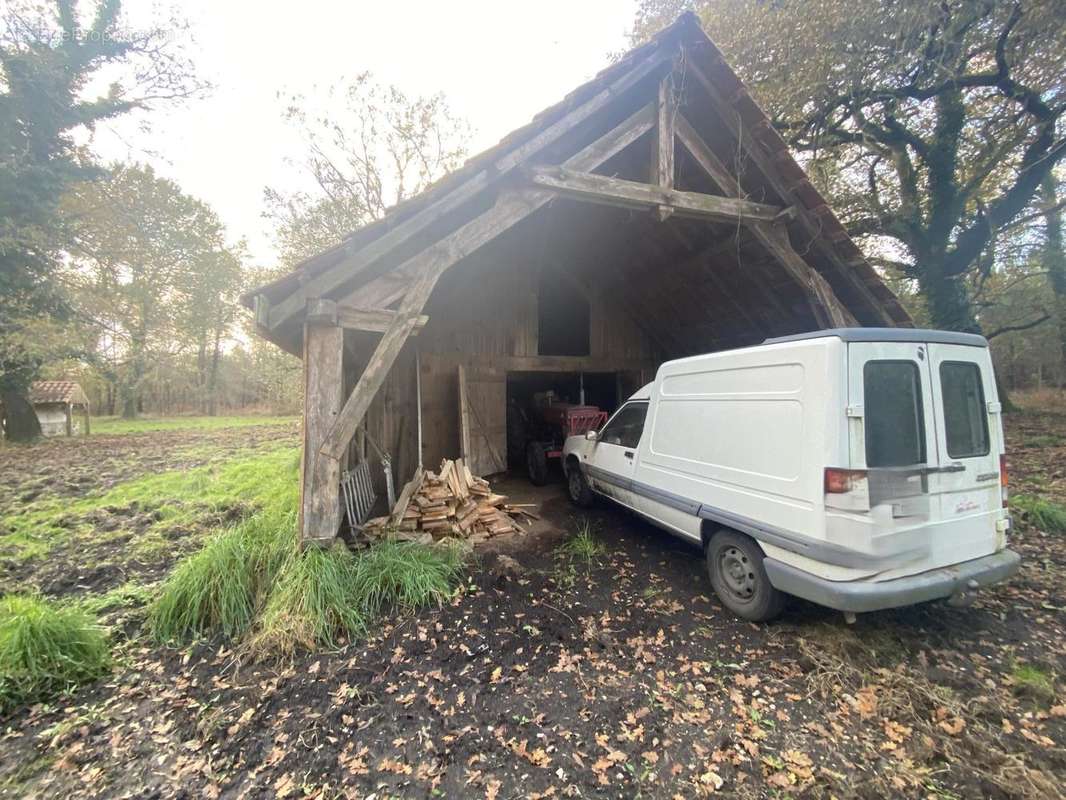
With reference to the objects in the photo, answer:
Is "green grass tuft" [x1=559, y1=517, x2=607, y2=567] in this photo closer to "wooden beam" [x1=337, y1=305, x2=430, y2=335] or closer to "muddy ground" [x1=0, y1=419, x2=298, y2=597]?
"wooden beam" [x1=337, y1=305, x2=430, y2=335]

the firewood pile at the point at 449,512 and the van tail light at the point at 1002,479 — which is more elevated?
the van tail light at the point at 1002,479

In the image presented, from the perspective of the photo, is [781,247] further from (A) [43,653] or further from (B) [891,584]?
(A) [43,653]

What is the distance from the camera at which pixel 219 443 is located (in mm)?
14023

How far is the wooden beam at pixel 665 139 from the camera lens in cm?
458

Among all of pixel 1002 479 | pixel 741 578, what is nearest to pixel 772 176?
pixel 1002 479

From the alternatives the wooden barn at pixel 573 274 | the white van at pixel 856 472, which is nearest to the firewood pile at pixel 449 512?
the wooden barn at pixel 573 274

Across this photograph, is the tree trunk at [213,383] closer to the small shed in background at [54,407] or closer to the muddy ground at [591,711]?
the small shed in background at [54,407]

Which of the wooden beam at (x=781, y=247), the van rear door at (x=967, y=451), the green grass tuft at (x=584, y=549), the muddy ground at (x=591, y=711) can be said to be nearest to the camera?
the muddy ground at (x=591, y=711)

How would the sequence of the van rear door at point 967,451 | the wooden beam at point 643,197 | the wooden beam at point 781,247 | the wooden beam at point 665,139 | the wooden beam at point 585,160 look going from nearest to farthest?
1. the van rear door at point 967,451
2. the wooden beam at point 585,160
3. the wooden beam at point 643,197
4. the wooden beam at point 665,139
5. the wooden beam at point 781,247

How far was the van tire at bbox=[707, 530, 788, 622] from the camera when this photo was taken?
316cm

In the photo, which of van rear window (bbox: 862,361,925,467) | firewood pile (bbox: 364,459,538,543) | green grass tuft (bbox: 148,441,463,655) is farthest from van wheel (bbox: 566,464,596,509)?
van rear window (bbox: 862,361,925,467)

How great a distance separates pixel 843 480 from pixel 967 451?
1139mm

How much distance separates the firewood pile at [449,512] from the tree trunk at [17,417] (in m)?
17.0

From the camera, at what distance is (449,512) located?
483cm
